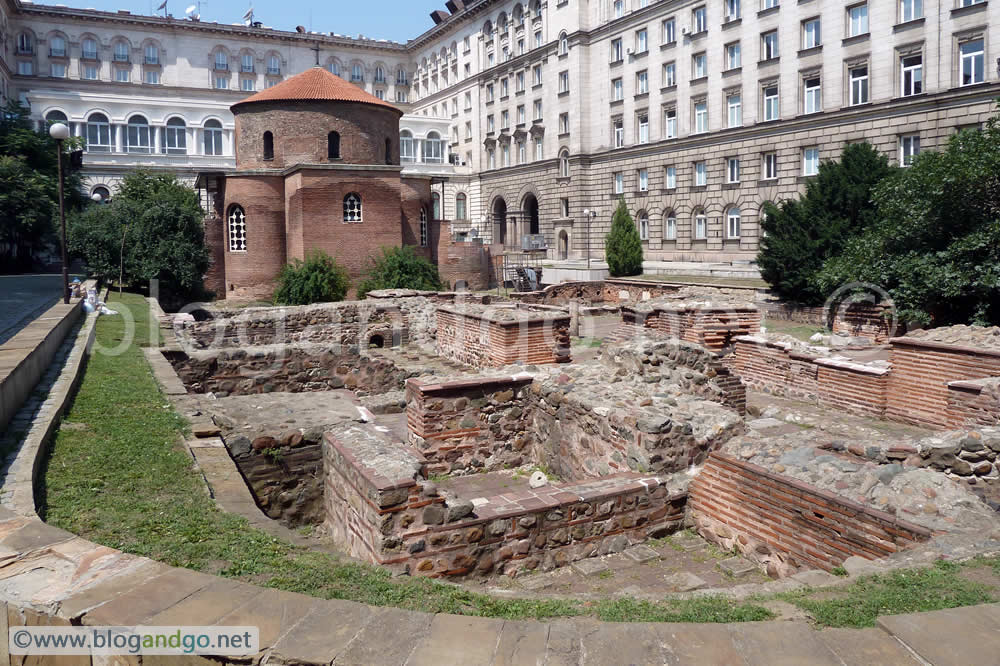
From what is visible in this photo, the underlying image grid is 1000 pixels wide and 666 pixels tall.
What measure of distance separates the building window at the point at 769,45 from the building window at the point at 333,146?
18886 mm

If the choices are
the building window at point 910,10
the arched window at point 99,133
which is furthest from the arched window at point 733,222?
the arched window at point 99,133

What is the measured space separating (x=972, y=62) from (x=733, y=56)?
10826 mm

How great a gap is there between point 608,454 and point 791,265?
1751 centimetres

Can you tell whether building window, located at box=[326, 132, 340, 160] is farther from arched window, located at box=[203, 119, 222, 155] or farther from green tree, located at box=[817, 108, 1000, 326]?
arched window, located at box=[203, 119, 222, 155]

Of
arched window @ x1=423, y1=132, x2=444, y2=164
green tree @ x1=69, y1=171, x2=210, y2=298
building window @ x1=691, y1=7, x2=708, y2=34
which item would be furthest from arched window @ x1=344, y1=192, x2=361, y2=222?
arched window @ x1=423, y1=132, x2=444, y2=164

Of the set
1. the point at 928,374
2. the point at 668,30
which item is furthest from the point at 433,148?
the point at 928,374

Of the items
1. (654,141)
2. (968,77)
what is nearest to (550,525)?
(968,77)

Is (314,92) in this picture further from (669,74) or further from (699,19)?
(699,19)

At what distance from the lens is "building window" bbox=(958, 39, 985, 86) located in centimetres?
2431

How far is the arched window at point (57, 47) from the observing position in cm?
5428

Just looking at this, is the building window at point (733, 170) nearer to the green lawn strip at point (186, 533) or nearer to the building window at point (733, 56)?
the building window at point (733, 56)

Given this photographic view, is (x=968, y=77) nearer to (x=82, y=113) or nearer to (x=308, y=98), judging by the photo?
(x=308, y=98)

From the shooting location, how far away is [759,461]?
545cm

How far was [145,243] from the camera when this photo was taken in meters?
25.9
